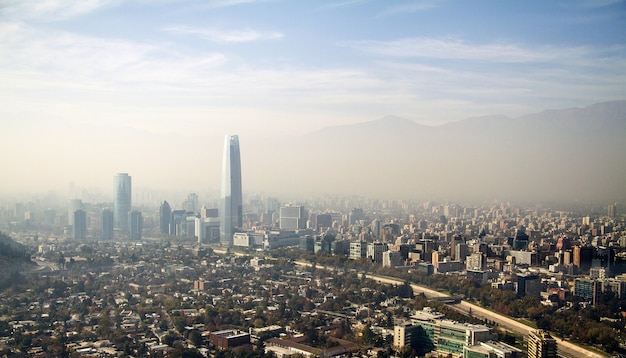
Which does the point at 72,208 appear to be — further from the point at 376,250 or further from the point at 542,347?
the point at 542,347

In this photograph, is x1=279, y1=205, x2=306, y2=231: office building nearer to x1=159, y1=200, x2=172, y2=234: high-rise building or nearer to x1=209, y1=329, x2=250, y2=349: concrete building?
x1=159, y1=200, x2=172, y2=234: high-rise building

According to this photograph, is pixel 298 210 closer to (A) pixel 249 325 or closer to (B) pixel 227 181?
(B) pixel 227 181

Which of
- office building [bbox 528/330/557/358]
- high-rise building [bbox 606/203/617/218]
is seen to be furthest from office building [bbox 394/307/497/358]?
high-rise building [bbox 606/203/617/218]

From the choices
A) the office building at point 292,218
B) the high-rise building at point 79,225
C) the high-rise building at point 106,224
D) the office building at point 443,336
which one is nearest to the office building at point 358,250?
the office building at point 292,218

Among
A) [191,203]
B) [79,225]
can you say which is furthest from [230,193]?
[79,225]

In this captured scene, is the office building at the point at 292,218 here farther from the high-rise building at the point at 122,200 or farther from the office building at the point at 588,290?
the office building at the point at 588,290
